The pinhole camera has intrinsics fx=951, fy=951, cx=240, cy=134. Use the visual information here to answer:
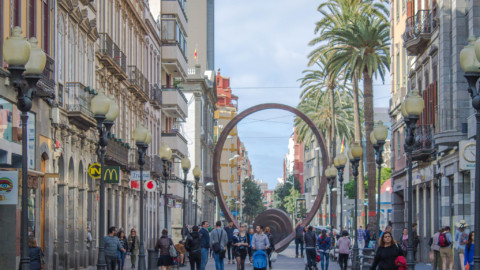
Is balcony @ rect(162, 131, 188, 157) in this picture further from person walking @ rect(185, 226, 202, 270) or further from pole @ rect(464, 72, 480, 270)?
pole @ rect(464, 72, 480, 270)

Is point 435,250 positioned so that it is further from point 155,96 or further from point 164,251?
point 155,96

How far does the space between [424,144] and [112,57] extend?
14241 mm

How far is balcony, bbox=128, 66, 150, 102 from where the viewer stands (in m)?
48.8

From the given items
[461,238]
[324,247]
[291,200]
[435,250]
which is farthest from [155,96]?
[291,200]

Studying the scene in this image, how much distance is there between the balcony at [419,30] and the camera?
39.2m

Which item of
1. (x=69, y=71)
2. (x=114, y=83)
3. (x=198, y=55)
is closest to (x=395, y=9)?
(x=114, y=83)

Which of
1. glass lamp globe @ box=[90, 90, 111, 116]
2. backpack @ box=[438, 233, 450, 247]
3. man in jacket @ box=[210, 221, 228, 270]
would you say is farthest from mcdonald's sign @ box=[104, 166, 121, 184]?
glass lamp globe @ box=[90, 90, 111, 116]

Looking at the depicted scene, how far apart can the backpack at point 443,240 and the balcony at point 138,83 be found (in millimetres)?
23609

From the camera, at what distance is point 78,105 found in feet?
110

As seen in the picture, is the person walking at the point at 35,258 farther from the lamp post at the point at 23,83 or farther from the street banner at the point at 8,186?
the street banner at the point at 8,186

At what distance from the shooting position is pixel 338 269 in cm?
3694

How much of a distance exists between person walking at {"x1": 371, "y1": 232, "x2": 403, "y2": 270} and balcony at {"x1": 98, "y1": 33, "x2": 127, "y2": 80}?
25.8m

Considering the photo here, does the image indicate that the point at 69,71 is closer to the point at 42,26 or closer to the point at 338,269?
the point at 42,26

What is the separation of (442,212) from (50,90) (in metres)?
16.6
